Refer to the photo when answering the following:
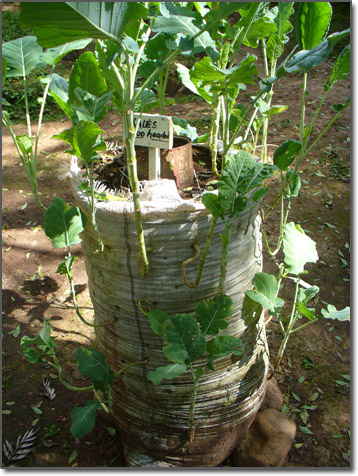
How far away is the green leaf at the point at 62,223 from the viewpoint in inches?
45.6

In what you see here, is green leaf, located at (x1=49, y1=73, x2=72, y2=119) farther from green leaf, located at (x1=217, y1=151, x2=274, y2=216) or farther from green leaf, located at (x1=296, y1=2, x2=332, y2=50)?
green leaf, located at (x1=296, y1=2, x2=332, y2=50)

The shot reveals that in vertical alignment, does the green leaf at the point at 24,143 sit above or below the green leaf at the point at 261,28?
below

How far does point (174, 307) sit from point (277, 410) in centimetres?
67

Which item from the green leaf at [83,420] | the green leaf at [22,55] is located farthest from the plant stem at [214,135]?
the green leaf at [83,420]

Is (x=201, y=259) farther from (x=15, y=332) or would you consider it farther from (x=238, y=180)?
(x=15, y=332)

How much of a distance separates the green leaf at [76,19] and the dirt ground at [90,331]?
1004 mm

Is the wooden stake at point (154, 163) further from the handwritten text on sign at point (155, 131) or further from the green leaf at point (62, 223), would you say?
the green leaf at point (62, 223)

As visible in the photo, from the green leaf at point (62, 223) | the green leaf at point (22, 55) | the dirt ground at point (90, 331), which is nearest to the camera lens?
the green leaf at point (62, 223)

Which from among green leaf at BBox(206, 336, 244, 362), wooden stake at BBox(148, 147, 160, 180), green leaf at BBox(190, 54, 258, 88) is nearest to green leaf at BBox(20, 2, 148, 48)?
green leaf at BBox(190, 54, 258, 88)

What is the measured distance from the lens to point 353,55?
1.07m

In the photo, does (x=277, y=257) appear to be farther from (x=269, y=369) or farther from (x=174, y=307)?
(x=174, y=307)

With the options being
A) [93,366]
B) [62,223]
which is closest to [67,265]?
[62,223]

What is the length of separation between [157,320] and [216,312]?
0.52ft

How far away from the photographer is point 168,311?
4.00 feet
